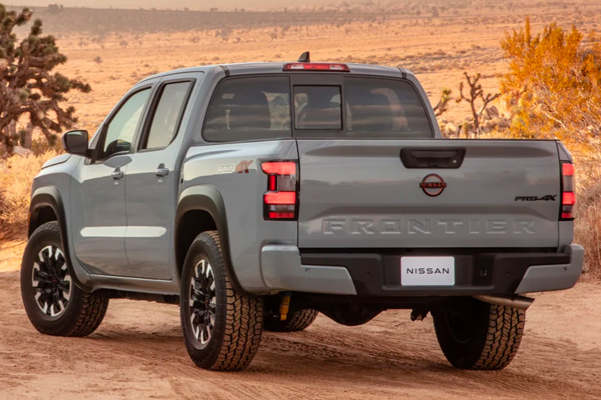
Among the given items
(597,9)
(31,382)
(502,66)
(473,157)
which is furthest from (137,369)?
(597,9)

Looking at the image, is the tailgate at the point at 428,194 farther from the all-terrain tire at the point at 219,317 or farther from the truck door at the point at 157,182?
the truck door at the point at 157,182

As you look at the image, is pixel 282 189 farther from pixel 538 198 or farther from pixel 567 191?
pixel 567 191

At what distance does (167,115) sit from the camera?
7406mm

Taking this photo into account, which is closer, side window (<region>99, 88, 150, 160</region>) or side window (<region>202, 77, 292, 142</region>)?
side window (<region>202, 77, 292, 142</region>)

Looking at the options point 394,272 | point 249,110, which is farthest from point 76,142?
point 394,272

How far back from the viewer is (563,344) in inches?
347

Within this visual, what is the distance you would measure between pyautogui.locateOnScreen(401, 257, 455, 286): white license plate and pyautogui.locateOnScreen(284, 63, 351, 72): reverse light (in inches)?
74.1

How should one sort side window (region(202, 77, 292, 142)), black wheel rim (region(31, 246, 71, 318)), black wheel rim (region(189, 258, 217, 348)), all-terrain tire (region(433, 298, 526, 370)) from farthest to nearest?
black wheel rim (region(31, 246, 71, 318)), side window (region(202, 77, 292, 142)), all-terrain tire (region(433, 298, 526, 370)), black wheel rim (region(189, 258, 217, 348))

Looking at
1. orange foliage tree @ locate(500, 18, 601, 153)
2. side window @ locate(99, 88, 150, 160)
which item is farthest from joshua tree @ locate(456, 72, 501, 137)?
side window @ locate(99, 88, 150, 160)

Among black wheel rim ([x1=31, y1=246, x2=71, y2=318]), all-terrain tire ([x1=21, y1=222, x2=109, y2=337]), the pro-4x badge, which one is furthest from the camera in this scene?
black wheel rim ([x1=31, y1=246, x2=71, y2=318])

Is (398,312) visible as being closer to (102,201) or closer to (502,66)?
(102,201)

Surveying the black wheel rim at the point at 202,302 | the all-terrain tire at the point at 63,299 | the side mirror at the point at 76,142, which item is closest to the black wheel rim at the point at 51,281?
the all-terrain tire at the point at 63,299

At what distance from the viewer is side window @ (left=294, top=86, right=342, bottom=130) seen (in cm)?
727

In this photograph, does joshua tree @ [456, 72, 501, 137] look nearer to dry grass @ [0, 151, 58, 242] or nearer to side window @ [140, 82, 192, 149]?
dry grass @ [0, 151, 58, 242]
